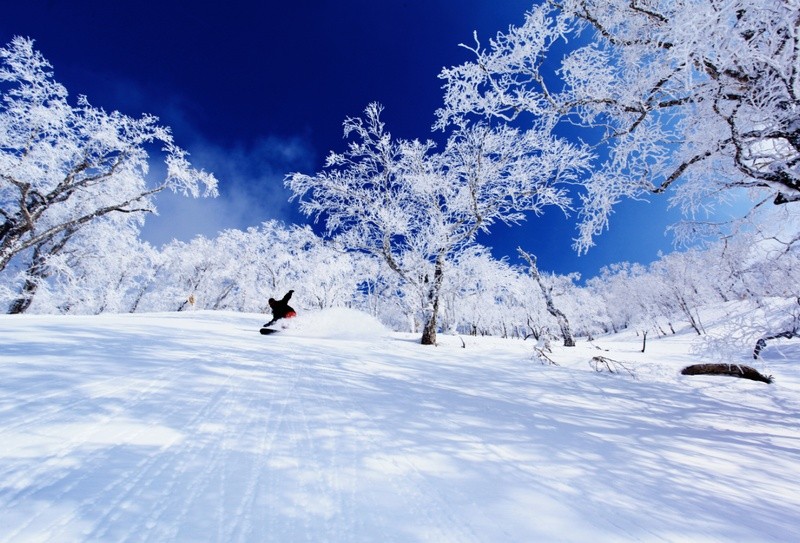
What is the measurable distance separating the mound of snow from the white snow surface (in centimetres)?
437

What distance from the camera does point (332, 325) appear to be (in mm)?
8664

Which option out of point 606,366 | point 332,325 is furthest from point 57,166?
point 606,366

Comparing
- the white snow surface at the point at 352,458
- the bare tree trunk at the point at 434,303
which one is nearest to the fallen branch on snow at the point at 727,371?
the white snow surface at the point at 352,458

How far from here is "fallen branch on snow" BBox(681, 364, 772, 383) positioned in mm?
5137

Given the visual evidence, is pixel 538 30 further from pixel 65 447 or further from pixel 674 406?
pixel 65 447

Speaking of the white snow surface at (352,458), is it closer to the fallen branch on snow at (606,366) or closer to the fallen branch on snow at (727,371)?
the fallen branch on snow at (606,366)

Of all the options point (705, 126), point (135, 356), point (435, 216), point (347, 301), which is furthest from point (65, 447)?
point (347, 301)

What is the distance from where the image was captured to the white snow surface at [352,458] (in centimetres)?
126

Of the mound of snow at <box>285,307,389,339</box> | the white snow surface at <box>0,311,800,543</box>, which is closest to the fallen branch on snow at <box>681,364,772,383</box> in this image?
the white snow surface at <box>0,311,800,543</box>

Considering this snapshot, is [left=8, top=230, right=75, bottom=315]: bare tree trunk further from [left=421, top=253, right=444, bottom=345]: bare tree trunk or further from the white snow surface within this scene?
[left=421, top=253, right=444, bottom=345]: bare tree trunk

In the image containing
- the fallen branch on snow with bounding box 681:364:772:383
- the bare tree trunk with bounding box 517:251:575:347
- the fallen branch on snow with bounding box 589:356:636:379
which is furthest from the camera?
the bare tree trunk with bounding box 517:251:575:347

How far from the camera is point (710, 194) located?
4730 millimetres

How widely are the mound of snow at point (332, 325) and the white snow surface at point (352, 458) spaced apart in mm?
4370

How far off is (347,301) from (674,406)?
32269 millimetres
